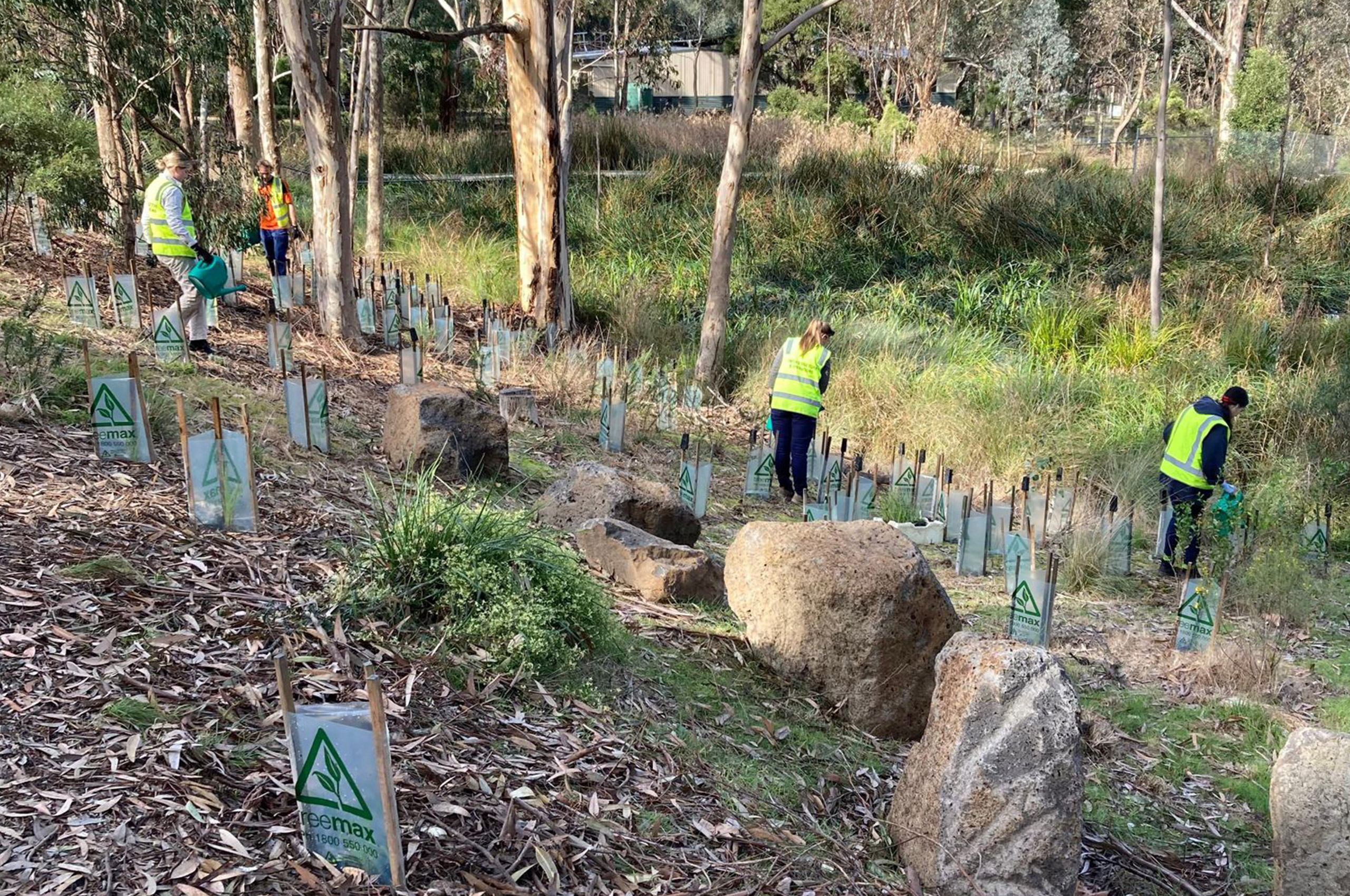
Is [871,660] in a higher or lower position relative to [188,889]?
lower

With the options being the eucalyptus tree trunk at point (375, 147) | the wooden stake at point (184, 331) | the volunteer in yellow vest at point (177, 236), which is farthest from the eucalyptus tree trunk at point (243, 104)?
the wooden stake at point (184, 331)

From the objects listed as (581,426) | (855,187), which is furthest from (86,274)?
(855,187)

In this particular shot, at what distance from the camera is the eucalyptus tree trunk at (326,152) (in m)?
8.34

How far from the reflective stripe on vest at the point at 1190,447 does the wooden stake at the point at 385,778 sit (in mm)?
6399

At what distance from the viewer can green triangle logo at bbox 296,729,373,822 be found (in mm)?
2576

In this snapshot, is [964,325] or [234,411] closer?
[234,411]

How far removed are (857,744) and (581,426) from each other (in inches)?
187

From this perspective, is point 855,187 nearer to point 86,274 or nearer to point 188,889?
point 86,274

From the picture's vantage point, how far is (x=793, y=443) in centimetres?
845

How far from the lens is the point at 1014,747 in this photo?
3.52m

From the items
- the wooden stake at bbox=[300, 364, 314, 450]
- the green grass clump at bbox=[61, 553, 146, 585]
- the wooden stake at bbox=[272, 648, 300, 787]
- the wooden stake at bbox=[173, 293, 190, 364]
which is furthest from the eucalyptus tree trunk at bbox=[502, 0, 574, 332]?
the wooden stake at bbox=[272, 648, 300, 787]

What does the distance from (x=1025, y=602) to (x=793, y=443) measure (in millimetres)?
3050

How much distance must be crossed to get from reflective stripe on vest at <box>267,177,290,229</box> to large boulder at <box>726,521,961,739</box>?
8377 millimetres

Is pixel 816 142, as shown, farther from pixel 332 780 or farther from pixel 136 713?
pixel 332 780
